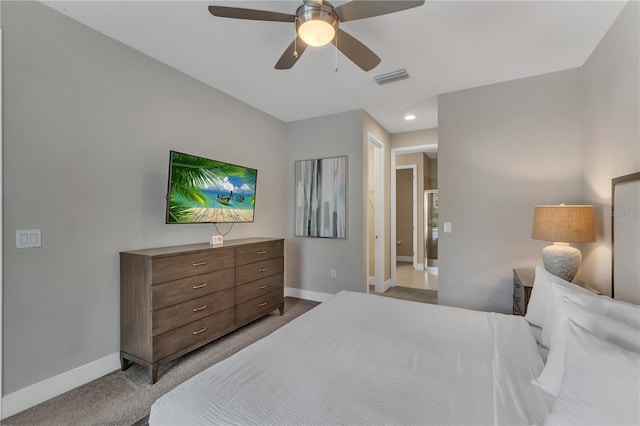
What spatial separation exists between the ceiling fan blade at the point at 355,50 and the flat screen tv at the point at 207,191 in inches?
62.9

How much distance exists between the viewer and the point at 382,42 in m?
2.29

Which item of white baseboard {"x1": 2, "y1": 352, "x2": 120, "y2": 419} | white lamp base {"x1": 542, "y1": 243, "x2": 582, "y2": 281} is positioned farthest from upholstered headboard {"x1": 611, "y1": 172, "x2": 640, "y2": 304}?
white baseboard {"x1": 2, "y1": 352, "x2": 120, "y2": 419}

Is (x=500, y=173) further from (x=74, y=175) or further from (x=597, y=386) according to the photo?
(x=74, y=175)

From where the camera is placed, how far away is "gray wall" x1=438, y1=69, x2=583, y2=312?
2734 millimetres

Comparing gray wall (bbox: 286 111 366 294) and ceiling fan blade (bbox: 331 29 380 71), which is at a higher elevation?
Result: ceiling fan blade (bbox: 331 29 380 71)

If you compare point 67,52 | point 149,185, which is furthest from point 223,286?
point 67,52

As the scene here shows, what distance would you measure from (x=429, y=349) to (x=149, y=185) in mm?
2588

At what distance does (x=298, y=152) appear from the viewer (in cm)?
423

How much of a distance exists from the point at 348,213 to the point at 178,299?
2.32 m

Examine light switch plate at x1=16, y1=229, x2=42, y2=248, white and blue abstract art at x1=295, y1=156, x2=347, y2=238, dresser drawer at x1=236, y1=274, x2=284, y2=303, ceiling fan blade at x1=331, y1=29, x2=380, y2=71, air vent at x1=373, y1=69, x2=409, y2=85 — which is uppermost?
air vent at x1=373, y1=69, x2=409, y2=85

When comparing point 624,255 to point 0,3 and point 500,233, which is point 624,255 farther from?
point 0,3

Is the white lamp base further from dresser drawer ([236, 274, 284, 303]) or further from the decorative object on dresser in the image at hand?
dresser drawer ([236, 274, 284, 303])

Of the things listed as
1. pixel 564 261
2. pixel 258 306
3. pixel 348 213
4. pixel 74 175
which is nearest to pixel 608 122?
pixel 564 261

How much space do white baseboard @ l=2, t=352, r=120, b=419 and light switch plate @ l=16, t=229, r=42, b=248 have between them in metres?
0.93
